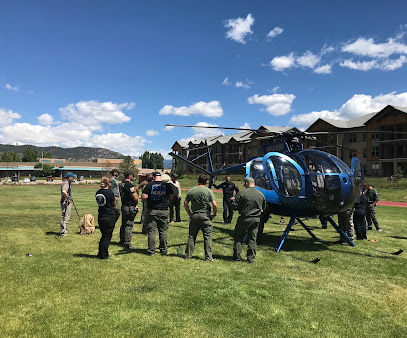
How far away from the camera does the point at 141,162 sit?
5748 inches

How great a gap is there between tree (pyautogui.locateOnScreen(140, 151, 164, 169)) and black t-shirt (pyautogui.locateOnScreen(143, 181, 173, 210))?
455ft

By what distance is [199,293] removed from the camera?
202 inches

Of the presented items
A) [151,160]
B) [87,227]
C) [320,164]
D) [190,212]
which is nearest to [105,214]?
[190,212]

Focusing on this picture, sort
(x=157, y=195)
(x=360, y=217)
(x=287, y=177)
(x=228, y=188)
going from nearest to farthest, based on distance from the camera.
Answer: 1. (x=157, y=195)
2. (x=287, y=177)
3. (x=360, y=217)
4. (x=228, y=188)

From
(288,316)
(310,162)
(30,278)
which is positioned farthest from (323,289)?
(30,278)

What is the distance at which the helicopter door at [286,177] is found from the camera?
809 cm

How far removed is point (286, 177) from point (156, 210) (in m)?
3.82

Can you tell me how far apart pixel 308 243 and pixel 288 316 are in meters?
5.48

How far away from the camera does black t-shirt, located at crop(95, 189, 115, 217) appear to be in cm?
687

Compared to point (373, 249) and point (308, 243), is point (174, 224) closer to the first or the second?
point (308, 243)

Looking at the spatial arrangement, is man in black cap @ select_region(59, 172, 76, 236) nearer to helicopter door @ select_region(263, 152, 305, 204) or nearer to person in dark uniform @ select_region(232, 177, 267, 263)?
person in dark uniform @ select_region(232, 177, 267, 263)

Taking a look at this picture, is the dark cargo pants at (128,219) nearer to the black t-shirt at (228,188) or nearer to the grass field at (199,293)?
the grass field at (199,293)

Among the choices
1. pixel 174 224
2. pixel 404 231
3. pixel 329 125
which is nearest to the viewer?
pixel 404 231

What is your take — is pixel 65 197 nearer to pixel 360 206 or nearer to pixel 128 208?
pixel 128 208
